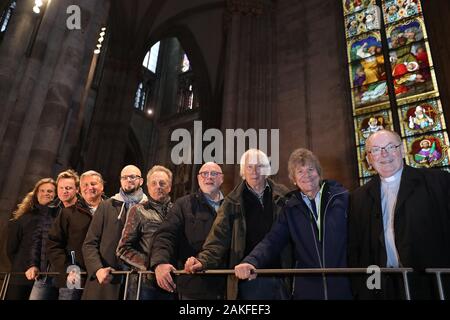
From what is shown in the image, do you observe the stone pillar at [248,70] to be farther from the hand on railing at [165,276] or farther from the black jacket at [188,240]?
the hand on railing at [165,276]

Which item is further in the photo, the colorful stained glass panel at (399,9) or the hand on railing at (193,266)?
the colorful stained glass panel at (399,9)

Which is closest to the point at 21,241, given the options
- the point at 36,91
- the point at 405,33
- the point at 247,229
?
the point at 247,229

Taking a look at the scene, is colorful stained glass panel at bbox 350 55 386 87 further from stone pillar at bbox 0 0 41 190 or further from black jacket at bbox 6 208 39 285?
black jacket at bbox 6 208 39 285

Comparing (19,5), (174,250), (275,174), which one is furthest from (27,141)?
(275,174)

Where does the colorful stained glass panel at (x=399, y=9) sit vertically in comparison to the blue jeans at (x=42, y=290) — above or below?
above

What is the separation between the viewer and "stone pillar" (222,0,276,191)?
7.79 meters

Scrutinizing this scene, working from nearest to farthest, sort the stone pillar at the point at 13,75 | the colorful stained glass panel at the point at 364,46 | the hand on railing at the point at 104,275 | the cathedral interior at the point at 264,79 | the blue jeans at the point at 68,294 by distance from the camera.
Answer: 1. the hand on railing at the point at 104,275
2. the blue jeans at the point at 68,294
3. the stone pillar at the point at 13,75
4. the cathedral interior at the point at 264,79
5. the colorful stained glass panel at the point at 364,46

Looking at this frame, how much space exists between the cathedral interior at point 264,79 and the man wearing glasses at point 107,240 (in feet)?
4.48

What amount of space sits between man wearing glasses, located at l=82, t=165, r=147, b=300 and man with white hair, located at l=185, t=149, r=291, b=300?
2.15ft

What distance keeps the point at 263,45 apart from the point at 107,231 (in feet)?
24.3

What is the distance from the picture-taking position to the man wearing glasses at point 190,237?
203 centimetres

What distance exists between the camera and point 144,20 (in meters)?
12.5

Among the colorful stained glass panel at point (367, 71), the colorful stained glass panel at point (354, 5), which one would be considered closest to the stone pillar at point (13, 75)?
the colorful stained glass panel at point (367, 71)
